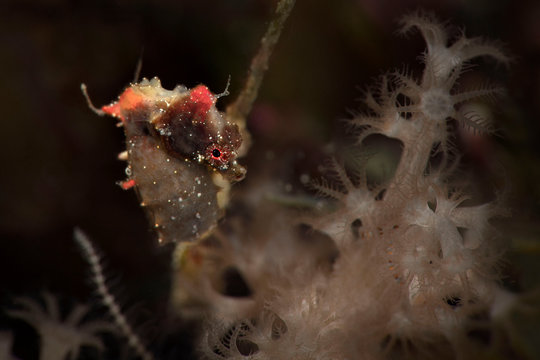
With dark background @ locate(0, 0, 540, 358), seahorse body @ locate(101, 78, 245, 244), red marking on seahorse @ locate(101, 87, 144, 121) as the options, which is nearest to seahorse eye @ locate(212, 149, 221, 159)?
seahorse body @ locate(101, 78, 245, 244)

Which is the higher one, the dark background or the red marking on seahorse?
the dark background

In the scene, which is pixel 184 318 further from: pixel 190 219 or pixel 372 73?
pixel 372 73

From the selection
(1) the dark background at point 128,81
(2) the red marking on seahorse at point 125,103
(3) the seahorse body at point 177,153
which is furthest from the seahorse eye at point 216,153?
(1) the dark background at point 128,81

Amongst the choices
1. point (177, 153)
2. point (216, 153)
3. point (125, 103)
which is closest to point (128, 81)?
point (125, 103)

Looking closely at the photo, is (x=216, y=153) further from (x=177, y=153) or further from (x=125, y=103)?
(x=125, y=103)

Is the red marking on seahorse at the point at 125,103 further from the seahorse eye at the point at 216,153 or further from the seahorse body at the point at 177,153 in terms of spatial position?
the seahorse eye at the point at 216,153

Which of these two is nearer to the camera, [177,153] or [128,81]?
[177,153]

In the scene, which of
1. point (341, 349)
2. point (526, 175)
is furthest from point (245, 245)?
point (526, 175)

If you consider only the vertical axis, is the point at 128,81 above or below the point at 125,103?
above

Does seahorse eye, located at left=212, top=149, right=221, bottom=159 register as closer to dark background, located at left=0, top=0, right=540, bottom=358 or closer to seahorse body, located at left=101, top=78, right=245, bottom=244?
seahorse body, located at left=101, top=78, right=245, bottom=244
